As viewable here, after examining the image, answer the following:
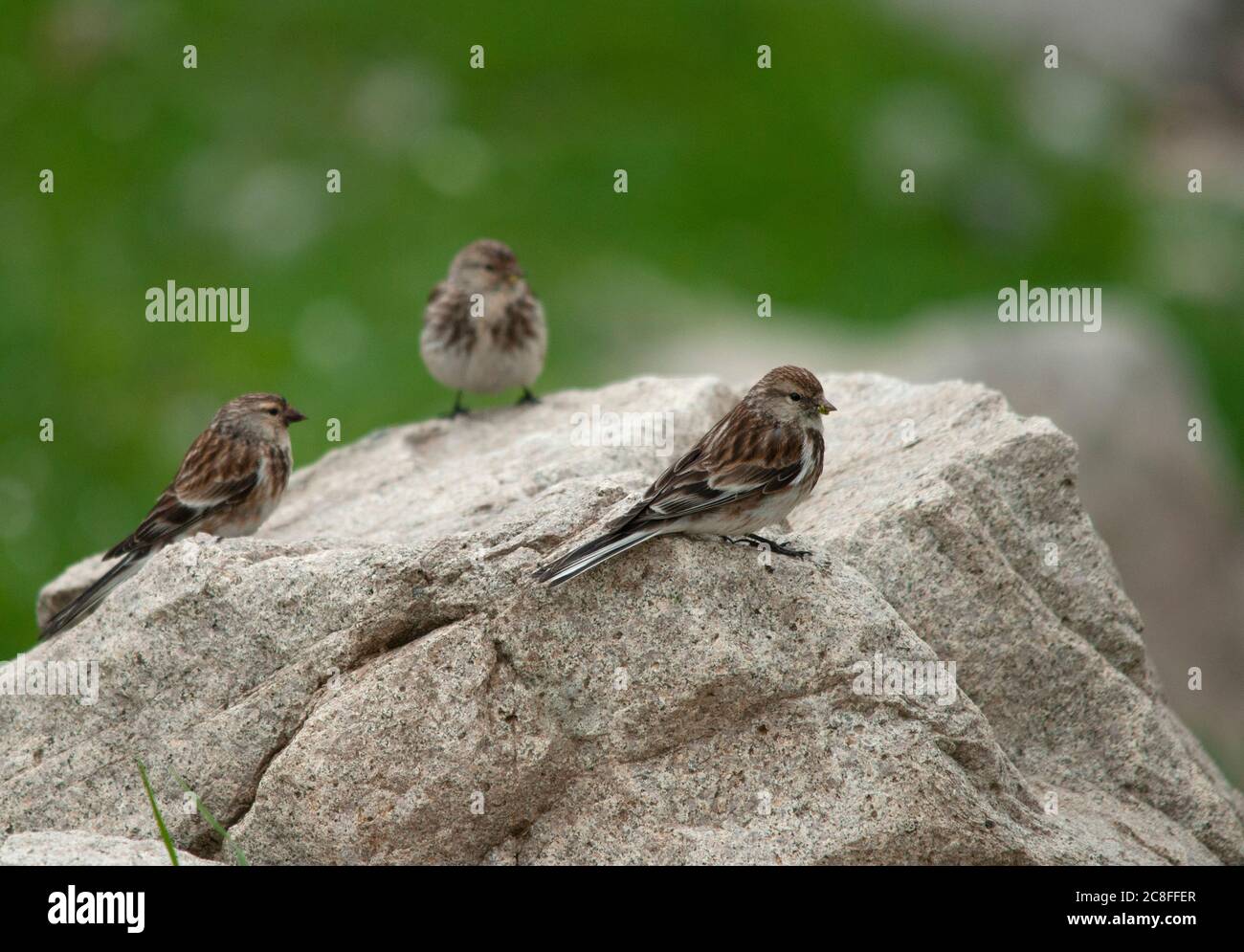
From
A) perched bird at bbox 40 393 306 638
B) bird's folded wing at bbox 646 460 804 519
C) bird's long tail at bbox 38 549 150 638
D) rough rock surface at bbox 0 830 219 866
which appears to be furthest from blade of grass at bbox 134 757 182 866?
bird's folded wing at bbox 646 460 804 519

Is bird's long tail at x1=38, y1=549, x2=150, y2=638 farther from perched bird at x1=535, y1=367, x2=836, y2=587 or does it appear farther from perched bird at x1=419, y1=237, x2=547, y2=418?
perched bird at x1=419, y1=237, x2=547, y2=418

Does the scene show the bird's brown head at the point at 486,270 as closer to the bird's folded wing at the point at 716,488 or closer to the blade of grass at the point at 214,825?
the bird's folded wing at the point at 716,488

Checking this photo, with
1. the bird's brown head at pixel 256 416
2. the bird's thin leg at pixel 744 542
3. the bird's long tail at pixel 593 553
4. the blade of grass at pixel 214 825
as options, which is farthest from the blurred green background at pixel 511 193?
the bird's long tail at pixel 593 553

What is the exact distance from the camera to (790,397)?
877 cm

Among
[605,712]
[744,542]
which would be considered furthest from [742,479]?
[605,712]

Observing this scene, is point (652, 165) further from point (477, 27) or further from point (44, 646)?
point (44, 646)

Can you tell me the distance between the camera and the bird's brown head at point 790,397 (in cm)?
875

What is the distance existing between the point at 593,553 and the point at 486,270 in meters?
7.39

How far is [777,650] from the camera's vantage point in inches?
317

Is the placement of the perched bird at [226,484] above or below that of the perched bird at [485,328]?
below

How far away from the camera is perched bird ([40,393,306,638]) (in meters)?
10.6

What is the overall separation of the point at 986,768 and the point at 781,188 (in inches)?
990

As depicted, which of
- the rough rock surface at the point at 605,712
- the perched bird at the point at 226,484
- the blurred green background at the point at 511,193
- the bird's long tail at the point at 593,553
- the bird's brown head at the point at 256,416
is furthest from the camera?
the blurred green background at the point at 511,193

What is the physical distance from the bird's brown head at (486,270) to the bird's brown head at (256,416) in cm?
380
